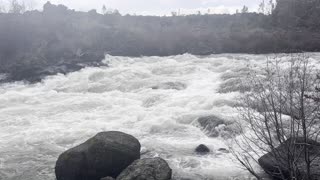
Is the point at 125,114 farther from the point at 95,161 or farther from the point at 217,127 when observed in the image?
the point at 95,161

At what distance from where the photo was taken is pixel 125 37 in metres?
38.2

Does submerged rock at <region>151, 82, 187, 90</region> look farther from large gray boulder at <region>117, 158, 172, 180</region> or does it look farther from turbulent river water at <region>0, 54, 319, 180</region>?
large gray boulder at <region>117, 158, 172, 180</region>

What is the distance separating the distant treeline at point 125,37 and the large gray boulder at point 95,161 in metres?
16.9

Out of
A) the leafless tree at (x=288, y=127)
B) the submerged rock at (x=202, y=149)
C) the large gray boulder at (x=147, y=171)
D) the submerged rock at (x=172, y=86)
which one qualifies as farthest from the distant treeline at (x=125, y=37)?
the leafless tree at (x=288, y=127)

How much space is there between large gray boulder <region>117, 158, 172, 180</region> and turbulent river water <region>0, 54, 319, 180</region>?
67 cm

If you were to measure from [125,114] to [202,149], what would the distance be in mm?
4528

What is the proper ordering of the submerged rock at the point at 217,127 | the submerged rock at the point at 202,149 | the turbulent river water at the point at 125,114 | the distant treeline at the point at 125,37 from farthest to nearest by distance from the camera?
the distant treeline at the point at 125,37 → the submerged rock at the point at 217,127 → the submerged rock at the point at 202,149 → the turbulent river water at the point at 125,114

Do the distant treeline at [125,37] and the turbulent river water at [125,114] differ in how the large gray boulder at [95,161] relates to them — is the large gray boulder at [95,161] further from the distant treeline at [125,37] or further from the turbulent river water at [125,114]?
the distant treeline at [125,37]

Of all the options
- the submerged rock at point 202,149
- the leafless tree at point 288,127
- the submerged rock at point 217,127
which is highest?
the leafless tree at point 288,127

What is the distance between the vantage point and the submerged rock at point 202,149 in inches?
417

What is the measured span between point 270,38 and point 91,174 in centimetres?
2648

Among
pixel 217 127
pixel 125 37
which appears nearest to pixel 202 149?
pixel 217 127

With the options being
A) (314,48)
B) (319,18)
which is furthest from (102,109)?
(319,18)

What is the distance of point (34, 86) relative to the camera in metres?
22.1
